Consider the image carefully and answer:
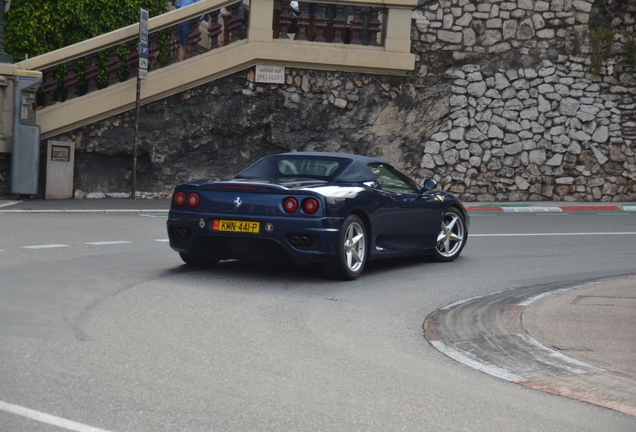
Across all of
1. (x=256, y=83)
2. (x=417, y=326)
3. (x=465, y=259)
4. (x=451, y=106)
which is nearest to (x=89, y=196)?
(x=256, y=83)

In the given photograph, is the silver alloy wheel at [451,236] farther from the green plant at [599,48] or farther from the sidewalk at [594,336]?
the green plant at [599,48]

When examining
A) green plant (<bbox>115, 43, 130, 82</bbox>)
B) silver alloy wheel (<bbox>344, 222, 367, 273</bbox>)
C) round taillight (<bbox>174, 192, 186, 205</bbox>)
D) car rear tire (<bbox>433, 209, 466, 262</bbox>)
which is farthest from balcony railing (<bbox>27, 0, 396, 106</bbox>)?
silver alloy wheel (<bbox>344, 222, 367, 273</bbox>)

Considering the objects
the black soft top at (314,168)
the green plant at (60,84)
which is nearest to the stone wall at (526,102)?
the green plant at (60,84)

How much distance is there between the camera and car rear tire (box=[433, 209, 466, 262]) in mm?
11094

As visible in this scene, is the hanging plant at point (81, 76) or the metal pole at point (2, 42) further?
the hanging plant at point (81, 76)

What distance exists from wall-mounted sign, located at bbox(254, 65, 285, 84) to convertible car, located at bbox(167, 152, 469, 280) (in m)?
10.2

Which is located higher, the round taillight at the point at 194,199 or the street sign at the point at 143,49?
the street sign at the point at 143,49

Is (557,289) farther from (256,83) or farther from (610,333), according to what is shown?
(256,83)

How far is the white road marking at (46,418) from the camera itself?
4211 millimetres

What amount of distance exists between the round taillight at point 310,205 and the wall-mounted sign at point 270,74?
11822 millimetres

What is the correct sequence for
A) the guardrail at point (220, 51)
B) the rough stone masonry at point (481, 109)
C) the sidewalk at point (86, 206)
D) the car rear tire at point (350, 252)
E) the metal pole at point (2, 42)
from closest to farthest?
the car rear tire at point (350, 252), the sidewalk at point (86, 206), the metal pole at point (2, 42), the guardrail at point (220, 51), the rough stone masonry at point (481, 109)

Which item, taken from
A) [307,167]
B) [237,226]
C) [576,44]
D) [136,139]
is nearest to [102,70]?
[136,139]

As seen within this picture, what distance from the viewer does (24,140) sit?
58.6 feet

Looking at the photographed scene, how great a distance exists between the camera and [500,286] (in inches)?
375
